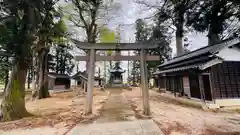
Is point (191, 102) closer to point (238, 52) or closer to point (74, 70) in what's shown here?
point (238, 52)

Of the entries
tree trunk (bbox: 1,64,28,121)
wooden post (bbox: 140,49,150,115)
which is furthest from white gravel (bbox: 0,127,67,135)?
wooden post (bbox: 140,49,150,115)

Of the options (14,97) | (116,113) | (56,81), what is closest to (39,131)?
(14,97)

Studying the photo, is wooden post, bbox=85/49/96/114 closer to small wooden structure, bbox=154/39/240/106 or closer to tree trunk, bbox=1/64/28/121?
tree trunk, bbox=1/64/28/121

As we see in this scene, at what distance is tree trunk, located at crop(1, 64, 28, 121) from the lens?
7.22 metres

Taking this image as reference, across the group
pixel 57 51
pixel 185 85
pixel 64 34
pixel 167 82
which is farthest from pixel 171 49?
pixel 57 51

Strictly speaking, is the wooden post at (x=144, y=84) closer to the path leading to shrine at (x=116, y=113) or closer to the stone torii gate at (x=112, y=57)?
the stone torii gate at (x=112, y=57)

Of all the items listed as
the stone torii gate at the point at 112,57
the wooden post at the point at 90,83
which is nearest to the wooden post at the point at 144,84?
the stone torii gate at the point at 112,57

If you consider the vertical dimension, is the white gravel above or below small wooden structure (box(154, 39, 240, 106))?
below

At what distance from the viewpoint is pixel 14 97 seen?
7.47 metres

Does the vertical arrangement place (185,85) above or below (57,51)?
below

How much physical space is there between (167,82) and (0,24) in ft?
52.1

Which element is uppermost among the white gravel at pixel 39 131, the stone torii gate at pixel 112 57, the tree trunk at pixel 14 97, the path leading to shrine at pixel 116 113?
the stone torii gate at pixel 112 57

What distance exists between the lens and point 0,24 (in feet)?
21.3

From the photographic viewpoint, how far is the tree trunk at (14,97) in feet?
23.7
